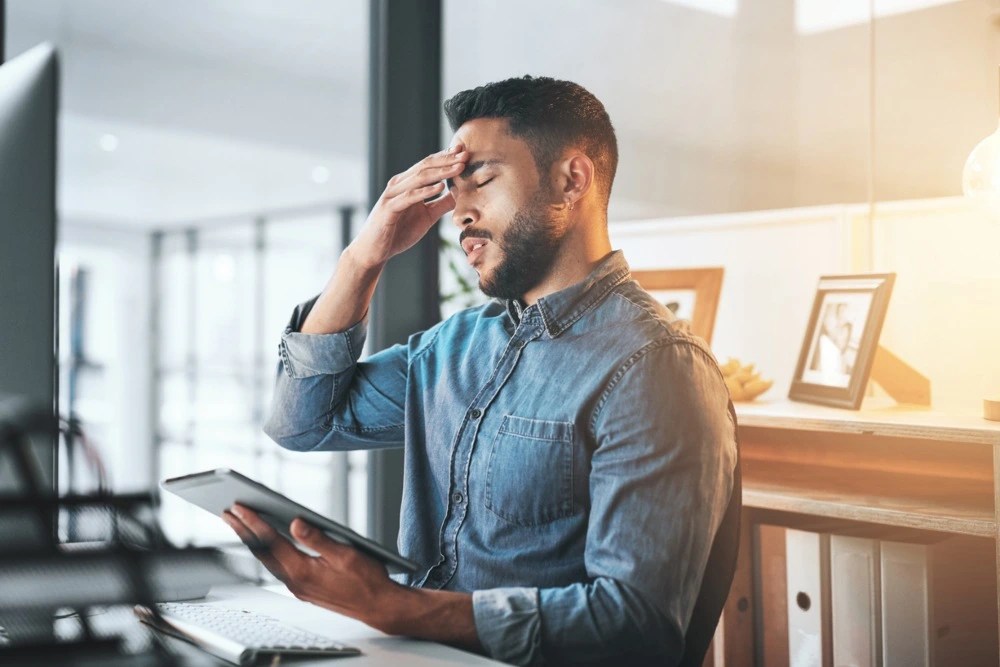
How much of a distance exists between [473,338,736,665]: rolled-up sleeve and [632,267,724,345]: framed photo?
90 cm

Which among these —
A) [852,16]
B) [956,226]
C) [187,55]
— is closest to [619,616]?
[956,226]

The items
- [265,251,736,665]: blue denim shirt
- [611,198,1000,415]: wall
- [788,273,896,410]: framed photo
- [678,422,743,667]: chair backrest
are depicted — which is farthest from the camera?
[611,198,1000,415]: wall

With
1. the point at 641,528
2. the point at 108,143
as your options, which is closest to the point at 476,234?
the point at 641,528

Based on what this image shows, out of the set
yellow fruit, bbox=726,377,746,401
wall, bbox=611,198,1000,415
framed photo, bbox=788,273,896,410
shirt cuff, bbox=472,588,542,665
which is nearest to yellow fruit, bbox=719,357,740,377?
yellow fruit, bbox=726,377,746,401

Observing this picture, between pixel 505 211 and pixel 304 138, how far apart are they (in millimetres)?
3930

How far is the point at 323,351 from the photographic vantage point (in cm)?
157

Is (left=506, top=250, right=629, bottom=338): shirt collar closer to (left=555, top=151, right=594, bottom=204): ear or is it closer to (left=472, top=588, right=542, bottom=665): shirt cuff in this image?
(left=555, top=151, right=594, bottom=204): ear

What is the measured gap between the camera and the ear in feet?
4.77

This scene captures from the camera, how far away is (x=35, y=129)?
708mm

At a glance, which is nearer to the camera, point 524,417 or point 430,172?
point 524,417

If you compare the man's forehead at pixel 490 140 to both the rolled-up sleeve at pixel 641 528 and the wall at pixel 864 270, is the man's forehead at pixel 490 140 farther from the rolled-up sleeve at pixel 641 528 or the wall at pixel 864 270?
the wall at pixel 864 270

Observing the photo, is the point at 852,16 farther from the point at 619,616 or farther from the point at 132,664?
the point at 132,664

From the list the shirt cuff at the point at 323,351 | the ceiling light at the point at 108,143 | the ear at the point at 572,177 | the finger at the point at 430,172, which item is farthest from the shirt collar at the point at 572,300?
the ceiling light at the point at 108,143

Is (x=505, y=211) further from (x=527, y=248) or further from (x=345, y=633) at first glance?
(x=345, y=633)
